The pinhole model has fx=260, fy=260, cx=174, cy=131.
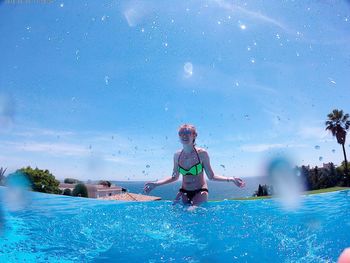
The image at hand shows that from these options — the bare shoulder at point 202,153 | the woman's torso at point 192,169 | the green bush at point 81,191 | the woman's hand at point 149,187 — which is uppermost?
the bare shoulder at point 202,153

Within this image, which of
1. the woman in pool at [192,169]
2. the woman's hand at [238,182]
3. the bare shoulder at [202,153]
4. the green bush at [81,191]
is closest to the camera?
the woman's hand at [238,182]

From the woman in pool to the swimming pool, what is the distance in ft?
1.05

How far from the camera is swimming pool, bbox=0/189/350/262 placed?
3420mm

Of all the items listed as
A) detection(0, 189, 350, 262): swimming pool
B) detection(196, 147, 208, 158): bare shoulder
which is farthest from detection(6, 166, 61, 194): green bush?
detection(196, 147, 208, 158): bare shoulder

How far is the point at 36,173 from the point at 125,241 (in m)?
34.8

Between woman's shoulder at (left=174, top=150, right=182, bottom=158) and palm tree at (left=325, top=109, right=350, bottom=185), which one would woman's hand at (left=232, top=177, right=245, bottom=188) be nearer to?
woman's shoulder at (left=174, top=150, right=182, bottom=158)

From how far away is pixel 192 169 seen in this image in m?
5.31

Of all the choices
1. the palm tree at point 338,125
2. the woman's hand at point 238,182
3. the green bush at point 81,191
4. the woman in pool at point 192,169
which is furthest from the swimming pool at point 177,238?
the palm tree at point 338,125

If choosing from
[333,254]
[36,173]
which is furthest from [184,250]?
[36,173]

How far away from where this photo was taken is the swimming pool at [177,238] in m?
3.42

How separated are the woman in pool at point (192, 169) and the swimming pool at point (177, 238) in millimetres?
319

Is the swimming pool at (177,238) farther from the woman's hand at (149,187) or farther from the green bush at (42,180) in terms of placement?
the green bush at (42,180)

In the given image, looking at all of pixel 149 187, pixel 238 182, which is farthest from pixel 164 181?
pixel 238 182

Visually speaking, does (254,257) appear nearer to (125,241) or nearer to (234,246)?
(234,246)
